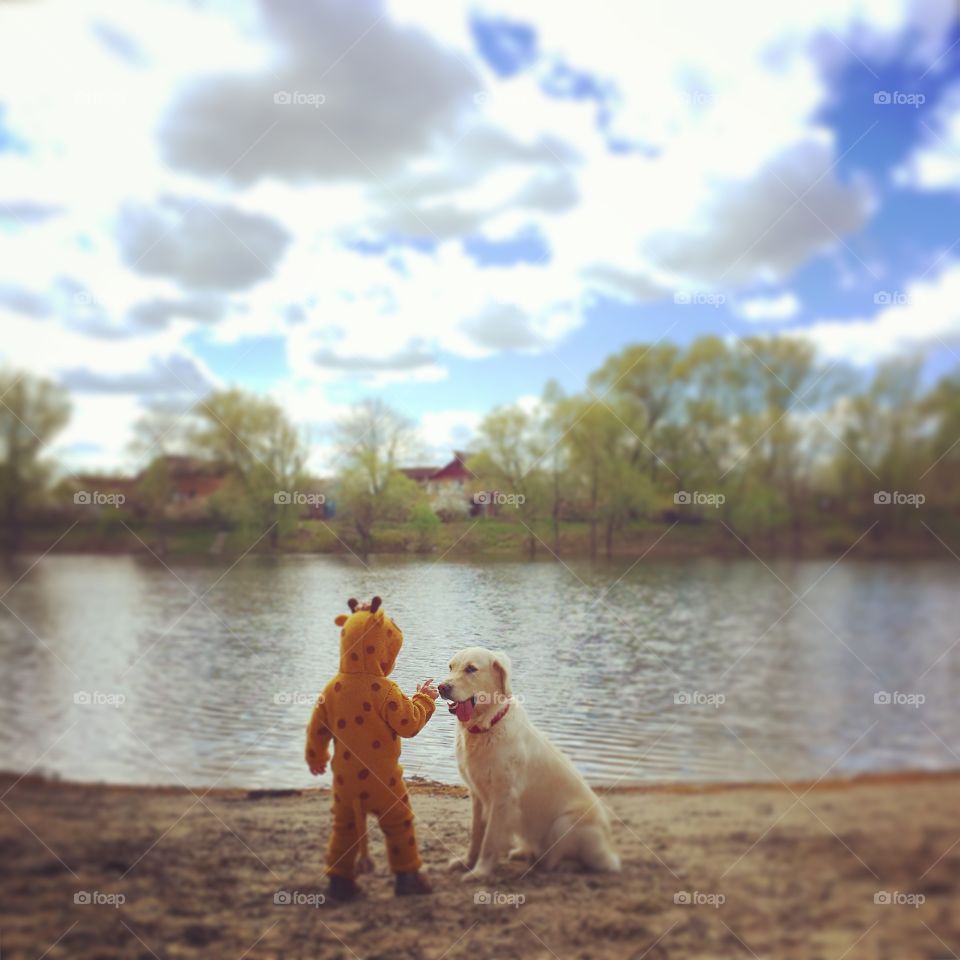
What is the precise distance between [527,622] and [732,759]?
1.09m

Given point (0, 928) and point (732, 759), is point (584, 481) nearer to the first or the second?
point (732, 759)

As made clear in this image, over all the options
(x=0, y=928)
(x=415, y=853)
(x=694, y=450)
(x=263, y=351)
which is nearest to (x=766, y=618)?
(x=694, y=450)

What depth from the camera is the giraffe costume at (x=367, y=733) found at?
1.87 meters

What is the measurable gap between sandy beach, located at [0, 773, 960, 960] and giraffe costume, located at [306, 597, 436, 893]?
0.59 ft

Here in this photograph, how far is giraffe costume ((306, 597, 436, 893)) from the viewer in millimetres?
1871

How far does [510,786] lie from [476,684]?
0.30 metres

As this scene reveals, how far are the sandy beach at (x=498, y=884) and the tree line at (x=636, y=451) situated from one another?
90 centimetres

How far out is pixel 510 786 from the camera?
1.90 m

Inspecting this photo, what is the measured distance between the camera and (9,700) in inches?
111
